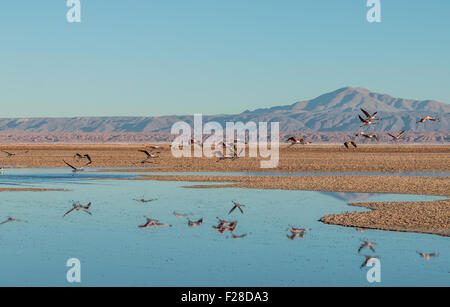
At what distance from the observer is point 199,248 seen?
20.7m

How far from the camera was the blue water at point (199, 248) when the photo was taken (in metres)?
16.8

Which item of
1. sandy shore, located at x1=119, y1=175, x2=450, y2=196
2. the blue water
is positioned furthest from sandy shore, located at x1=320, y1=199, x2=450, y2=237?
sandy shore, located at x1=119, y1=175, x2=450, y2=196

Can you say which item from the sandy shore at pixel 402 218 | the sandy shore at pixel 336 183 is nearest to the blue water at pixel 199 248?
the sandy shore at pixel 402 218

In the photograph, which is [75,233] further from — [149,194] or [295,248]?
[149,194]

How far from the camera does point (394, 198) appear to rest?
35.2 metres

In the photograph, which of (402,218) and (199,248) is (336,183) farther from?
(199,248)

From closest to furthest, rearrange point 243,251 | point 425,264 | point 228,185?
point 425,264, point 243,251, point 228,185

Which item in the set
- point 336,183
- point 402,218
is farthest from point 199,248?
point 336,183

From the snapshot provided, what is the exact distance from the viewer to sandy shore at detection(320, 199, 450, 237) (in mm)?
24141

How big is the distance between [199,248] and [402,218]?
9.94 m

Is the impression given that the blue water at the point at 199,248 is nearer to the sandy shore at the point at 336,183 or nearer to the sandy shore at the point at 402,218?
the sandy shore at the point at 402,218

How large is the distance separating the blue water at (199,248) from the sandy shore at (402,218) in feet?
3.13
